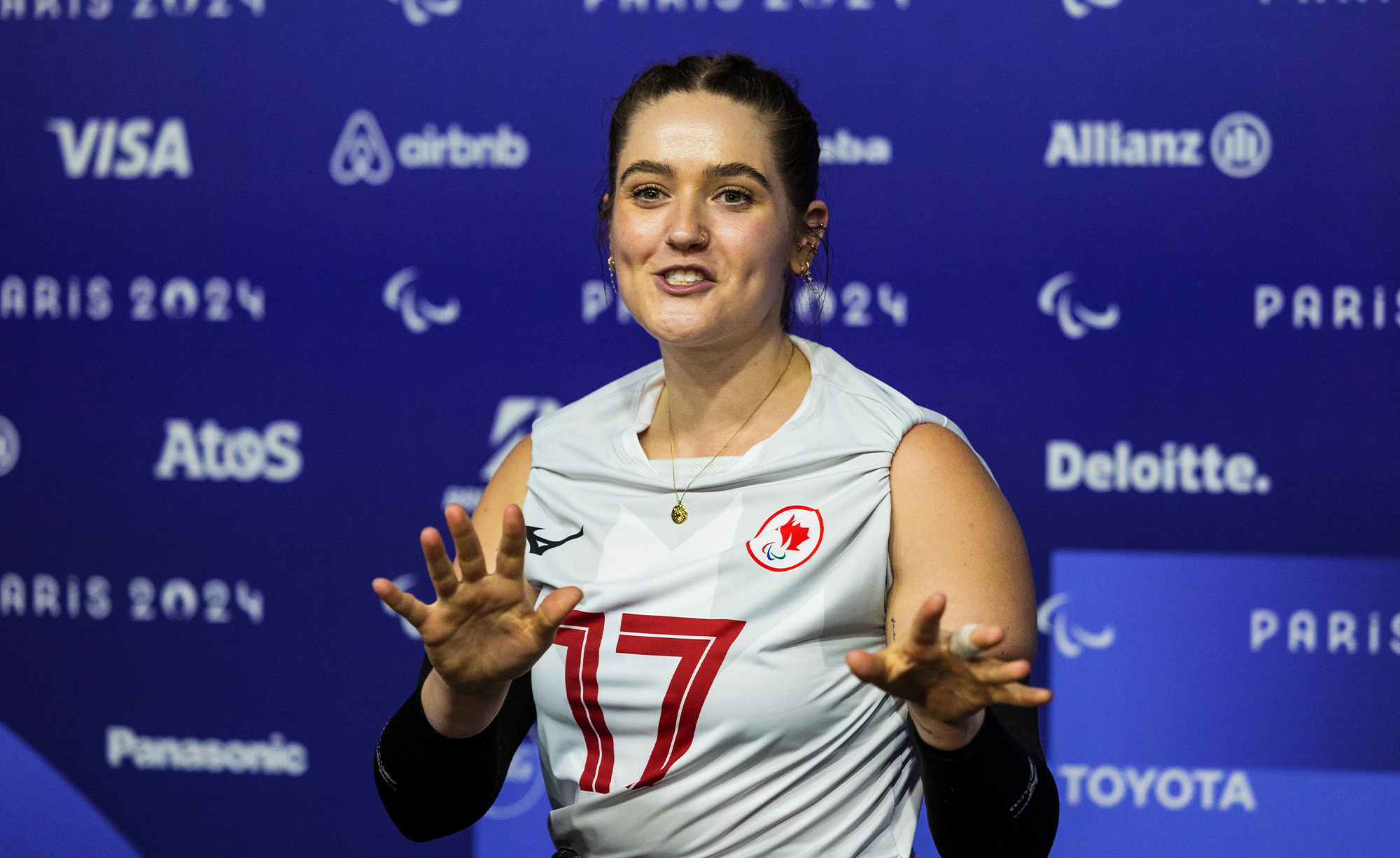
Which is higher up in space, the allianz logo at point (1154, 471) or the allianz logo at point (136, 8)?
the allianz logo at point (136, 8)

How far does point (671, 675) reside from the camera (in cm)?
114

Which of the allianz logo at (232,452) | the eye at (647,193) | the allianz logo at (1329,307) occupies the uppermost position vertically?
the allianz logo at (1329,307)

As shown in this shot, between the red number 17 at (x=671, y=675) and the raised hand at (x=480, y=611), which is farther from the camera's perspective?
the red number 17 at (x=671, y=675)

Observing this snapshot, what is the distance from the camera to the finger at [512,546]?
961 millimetres

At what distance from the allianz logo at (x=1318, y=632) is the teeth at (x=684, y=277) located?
4.14 ft

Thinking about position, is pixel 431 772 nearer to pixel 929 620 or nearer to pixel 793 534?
pixel 793 534

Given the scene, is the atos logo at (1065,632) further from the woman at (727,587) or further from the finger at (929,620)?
the finger at (929,620)

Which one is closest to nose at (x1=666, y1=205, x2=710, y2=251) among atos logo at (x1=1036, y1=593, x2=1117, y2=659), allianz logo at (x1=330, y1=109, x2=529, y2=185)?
allianz logo at (x1=330, y1=109, x2=529, y2=185)

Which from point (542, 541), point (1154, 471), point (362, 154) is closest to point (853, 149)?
point (1154, 471)

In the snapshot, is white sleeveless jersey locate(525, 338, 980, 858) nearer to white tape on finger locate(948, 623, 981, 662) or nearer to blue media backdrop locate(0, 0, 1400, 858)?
white tape on finger locate(948, 623, 981, 662)

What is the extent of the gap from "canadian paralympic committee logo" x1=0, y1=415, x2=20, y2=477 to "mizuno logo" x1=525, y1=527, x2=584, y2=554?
1.45 meters

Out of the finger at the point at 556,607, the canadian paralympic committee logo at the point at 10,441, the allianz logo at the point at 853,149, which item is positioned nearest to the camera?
the finger at the point at 556,607

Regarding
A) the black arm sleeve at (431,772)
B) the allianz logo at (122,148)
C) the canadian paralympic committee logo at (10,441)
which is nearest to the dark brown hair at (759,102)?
the black arm sleeve at (431,772)

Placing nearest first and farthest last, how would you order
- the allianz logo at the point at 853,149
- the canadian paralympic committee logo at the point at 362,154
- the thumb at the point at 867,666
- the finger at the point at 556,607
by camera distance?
the thumb at the point at 867,666
the finger at the point at 556,607
the allianz logo at the point at 853,149
the canadian paralympic committee logo at the point at 362,154
